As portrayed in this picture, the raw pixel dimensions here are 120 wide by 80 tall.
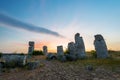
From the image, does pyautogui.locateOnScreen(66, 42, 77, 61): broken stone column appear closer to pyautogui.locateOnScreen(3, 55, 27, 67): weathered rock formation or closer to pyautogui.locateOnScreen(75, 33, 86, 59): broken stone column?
pyautogui.locateOnScreen(75, 33, 86, 59): broken stone column

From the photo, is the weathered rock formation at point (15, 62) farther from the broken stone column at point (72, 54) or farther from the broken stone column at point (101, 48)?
the broken stone column at point (101, 48)

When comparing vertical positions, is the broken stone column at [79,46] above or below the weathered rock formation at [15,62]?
above

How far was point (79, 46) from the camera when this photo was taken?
24984 millimetres

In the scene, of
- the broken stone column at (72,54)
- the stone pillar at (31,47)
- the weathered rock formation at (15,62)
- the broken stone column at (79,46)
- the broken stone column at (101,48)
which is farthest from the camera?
the stone pillar at (31,47)

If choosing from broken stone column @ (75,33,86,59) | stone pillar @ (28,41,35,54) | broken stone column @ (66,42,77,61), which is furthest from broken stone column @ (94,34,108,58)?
stone pillar @ (28,41,35,54)

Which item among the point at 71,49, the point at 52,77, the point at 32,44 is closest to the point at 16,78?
the point at 52,77

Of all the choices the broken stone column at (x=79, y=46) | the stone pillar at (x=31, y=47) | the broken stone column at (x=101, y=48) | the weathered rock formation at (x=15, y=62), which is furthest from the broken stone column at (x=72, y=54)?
the stone pillar at (x=31, y=47)

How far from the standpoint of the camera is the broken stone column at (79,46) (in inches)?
956

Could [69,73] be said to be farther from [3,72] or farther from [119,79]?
[3,72]

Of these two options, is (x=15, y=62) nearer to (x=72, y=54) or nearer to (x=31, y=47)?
(x=72, y=54)

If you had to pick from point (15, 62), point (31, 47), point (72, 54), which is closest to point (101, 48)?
point (72, 54)

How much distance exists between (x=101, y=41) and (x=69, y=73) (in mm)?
10721

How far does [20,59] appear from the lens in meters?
19.5

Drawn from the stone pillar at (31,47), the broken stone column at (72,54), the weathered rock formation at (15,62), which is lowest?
the weathered rock formation at (15,62)
